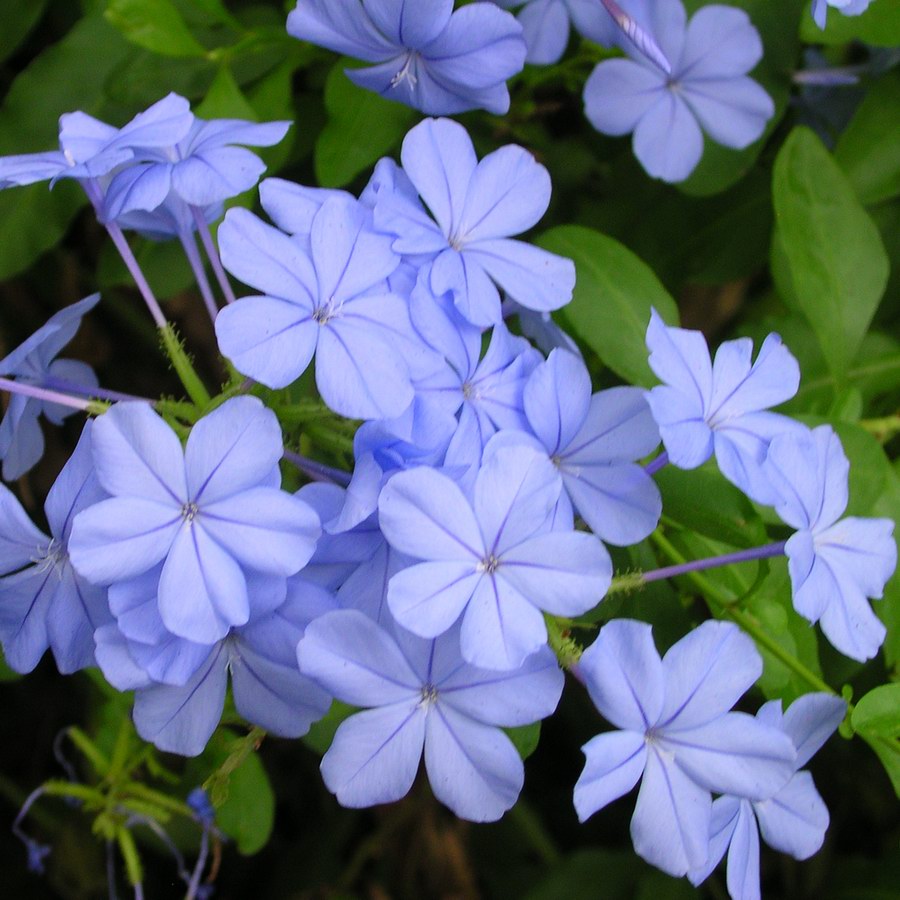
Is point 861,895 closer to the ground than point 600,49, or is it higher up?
closer to the ground

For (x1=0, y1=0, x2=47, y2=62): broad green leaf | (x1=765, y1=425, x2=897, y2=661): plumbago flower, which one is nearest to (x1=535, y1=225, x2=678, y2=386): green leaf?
(x1=765, y1=425, x2=897, y2=661): plumbago flower

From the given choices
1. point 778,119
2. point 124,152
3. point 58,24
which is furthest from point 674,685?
point 58,24

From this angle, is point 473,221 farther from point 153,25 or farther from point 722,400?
point 153,25

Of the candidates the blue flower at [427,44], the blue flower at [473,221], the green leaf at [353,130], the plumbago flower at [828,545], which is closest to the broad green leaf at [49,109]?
the green leaf at [353,130]

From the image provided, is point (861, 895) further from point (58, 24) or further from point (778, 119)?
point (58, 24)

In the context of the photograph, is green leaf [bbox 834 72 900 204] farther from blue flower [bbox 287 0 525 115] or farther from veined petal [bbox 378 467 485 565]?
veined petal [bbox 378 467 485 565]

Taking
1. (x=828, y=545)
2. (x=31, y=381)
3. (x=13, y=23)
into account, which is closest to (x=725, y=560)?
(x=828, y=545)
